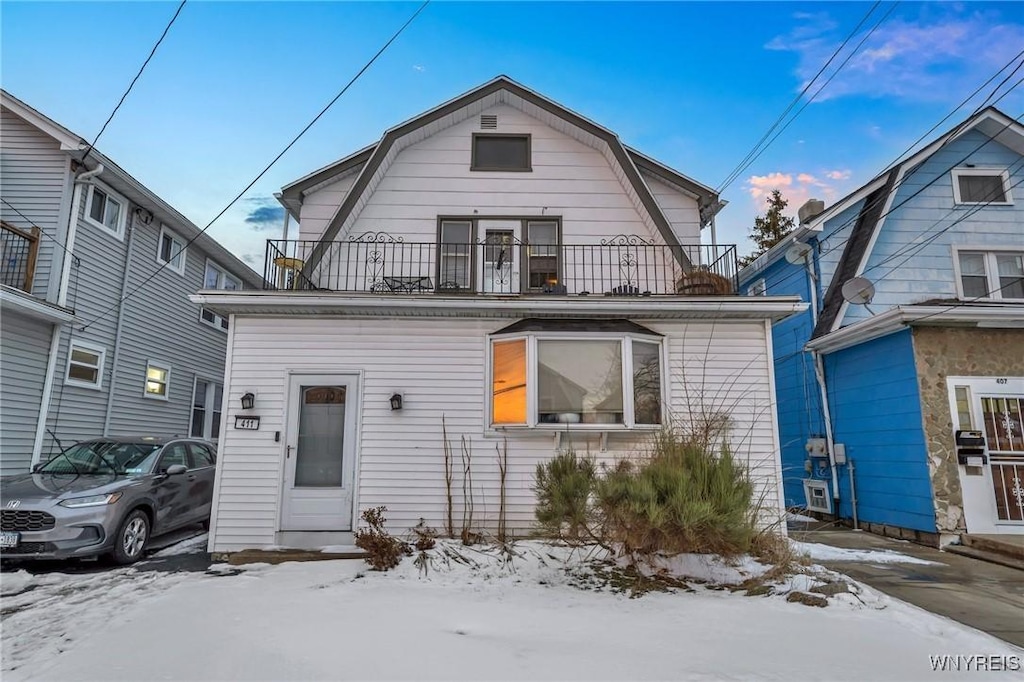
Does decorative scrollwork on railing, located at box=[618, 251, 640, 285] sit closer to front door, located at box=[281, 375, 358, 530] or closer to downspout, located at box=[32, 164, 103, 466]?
front door, located at box=[281, 375, 358, 530]

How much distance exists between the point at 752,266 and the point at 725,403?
7280 millimetres

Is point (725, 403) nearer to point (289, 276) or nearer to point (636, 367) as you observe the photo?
point (636, 367)

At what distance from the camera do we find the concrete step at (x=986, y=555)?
A: 6254mm

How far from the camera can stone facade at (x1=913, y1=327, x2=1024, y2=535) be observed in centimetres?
737

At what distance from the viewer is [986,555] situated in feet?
21.9

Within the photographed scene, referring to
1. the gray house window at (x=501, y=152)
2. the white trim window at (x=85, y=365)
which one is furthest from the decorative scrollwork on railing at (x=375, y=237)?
the white trim window at (x=85, y=365)

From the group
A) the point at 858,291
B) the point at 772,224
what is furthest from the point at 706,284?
the point at 772,224

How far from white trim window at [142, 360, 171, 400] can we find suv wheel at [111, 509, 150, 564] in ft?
21.4

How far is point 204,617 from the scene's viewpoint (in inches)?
160

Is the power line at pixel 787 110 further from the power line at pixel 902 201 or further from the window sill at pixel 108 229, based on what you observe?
the window sill at pixel 108 229

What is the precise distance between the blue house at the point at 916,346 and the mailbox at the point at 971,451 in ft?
0.05

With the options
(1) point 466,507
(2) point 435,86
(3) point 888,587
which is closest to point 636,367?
(1) point 466,507


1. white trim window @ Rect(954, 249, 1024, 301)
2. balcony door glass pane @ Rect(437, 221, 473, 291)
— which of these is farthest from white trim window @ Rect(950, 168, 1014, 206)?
balcony door glass pane @ Rect(437, 221, 473, 291)

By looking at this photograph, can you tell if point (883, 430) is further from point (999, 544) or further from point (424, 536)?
point (424, 536)
